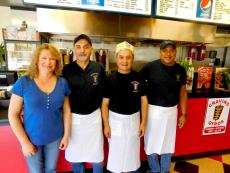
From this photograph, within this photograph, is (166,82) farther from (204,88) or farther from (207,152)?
(207,152)

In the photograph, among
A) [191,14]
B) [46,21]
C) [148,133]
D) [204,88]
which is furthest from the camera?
[204,88]


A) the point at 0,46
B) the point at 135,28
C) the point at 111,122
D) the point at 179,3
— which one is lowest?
the point at 111,122

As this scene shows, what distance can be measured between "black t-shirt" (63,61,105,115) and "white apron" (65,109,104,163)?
6cm

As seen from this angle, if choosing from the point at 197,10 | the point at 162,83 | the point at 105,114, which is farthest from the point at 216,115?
the point at 105,114

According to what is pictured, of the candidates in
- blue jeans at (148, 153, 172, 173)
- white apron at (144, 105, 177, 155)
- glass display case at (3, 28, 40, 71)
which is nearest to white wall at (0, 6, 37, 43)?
glass display case at (3, 28, 40, 71)

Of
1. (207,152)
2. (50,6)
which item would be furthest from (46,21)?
(207,152)

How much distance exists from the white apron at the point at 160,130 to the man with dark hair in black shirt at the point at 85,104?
1.53ft

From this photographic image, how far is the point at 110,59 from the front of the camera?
8.58 ft

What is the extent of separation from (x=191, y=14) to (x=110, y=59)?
120 centimetres

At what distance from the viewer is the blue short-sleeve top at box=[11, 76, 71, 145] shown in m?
1.12

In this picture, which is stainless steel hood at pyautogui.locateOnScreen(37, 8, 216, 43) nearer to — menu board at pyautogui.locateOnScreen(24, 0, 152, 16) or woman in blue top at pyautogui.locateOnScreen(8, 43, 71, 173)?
menu board at pyautogui.locateOnScreen(24, 0, 152, 16)

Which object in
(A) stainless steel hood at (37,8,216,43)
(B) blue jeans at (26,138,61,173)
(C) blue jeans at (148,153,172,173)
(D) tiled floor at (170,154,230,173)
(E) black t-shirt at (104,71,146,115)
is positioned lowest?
(D) tiled floor at (170,154,230,173)

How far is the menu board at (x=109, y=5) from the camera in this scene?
144 centimetres

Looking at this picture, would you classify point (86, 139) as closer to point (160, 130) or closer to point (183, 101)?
point (160, 130)
